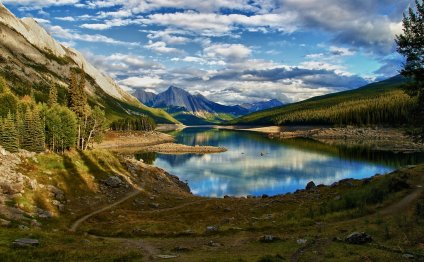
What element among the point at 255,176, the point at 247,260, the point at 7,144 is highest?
the point at 7,144

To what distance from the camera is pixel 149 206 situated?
213 ft

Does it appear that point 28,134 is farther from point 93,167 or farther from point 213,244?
point 213,244

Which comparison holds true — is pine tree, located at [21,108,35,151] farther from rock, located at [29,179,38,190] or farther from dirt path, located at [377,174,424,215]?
dirt path, located at [377,174,424,215]

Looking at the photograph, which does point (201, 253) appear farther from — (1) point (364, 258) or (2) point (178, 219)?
(2) point (178, 219)

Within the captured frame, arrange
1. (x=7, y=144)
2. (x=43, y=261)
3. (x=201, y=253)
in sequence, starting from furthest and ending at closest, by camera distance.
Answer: (x=7, y=144) → (x=201, y=253) → (x=43, y=261)

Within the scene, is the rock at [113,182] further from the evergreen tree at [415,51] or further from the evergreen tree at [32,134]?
the evergreen tree at [415,51]

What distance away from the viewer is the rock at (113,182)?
69875 millimetres

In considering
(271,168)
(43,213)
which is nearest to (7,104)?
(271,168)

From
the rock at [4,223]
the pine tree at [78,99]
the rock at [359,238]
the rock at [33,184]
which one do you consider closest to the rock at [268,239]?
the rock at [359,238]

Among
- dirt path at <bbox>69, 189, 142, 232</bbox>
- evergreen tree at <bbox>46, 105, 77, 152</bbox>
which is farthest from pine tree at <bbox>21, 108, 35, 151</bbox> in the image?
dirt path at <bbox>69, 189, 142, 232</bbox>

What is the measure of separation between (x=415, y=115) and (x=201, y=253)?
25.0 m

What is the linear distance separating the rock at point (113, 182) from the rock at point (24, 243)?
42439 millimetres

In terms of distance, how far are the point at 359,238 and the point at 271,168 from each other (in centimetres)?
10029

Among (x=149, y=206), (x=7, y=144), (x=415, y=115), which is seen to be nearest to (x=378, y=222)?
(x=415, y=115)
